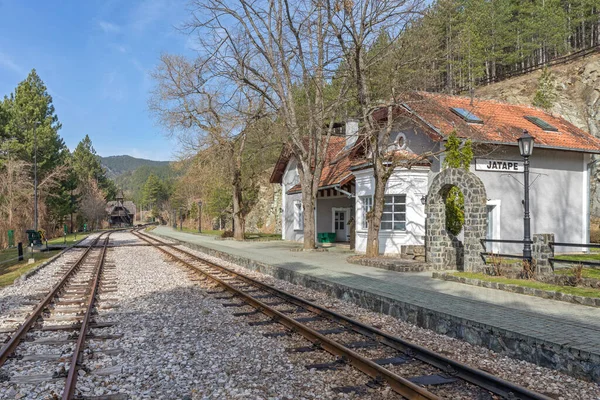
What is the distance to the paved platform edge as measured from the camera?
17.9 feet

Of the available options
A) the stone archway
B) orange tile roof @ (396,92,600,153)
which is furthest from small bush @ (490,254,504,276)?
orange tile roof @ (396,92,600,153)

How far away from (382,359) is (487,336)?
1.91 metres

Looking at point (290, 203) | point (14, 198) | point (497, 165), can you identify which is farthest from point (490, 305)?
point (14, 198)

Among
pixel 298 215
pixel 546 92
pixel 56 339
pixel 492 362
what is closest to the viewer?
pixel 492 362

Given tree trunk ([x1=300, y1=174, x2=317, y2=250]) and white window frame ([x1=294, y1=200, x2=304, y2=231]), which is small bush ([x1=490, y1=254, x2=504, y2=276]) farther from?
white window frame ([x1=294, y1=200, x2=304, y2=231])

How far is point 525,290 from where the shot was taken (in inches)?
376

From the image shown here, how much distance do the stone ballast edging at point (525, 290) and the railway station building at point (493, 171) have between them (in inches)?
253

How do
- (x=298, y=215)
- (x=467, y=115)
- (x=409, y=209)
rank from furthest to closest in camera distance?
1. (x=298, y=215)
2. (x=467, y=115)
3. (x=409, y=209)

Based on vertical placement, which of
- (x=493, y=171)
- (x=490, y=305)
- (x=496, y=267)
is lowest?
(x=490, y=305)

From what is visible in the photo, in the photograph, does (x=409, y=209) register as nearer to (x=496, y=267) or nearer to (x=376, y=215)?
(x=376, y=215)

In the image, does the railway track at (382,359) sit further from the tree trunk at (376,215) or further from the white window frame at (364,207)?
the white window frame at (364,207)

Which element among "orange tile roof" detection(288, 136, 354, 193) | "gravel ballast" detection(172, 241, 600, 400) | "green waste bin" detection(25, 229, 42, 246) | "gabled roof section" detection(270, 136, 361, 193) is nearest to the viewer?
"gravel ballast" detection(172, 241, 600, 400)

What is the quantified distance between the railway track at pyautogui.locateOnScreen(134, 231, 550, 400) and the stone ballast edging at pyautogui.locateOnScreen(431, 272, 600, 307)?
13.9ft

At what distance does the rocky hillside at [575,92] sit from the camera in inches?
1475
